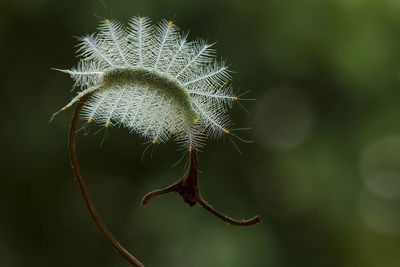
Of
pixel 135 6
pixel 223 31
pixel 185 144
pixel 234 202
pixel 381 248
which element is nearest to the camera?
pixel 185 144

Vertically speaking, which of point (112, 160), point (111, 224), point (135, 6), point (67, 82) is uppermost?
point (135, 6)

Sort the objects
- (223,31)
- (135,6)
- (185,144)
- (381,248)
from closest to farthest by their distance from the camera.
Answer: (185,144), (135,6), (223,31), (381,248)

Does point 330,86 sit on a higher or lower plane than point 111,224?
higher

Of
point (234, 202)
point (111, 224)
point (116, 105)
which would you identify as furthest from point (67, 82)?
point (116, 105)

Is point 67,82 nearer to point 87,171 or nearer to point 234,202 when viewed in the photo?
point 87,171

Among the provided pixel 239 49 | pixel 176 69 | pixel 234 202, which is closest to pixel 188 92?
pixel 176 69

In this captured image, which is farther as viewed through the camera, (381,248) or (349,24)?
(381,248)
